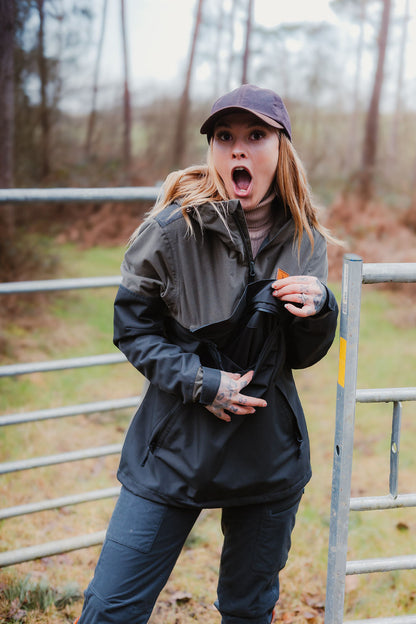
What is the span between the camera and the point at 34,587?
7.81 feet

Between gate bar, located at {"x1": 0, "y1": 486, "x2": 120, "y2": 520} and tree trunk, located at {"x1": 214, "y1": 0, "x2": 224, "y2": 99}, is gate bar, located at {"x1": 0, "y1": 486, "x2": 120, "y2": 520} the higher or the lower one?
the lower one

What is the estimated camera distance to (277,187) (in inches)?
66.4

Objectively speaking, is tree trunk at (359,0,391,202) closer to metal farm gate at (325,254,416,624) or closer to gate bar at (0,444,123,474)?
gate bar at (0,444,123,474)

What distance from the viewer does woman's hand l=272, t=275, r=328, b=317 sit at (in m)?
1.49

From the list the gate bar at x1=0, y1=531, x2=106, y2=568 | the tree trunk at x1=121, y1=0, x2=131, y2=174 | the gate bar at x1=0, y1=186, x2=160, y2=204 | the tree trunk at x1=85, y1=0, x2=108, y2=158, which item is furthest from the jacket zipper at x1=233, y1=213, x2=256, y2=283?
the tree trunk at x1=121, y1=0, x2=131, y2=174

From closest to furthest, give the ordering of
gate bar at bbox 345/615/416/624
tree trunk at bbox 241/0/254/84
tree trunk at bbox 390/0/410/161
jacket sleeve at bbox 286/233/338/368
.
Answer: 1. jacket sleeve at bbox 286/233/338/368
2. gate bar at bbox 345/615/416/624
3. tree trunk at bbox 241/0/254/84
4. tree trunk at bbox 390/0/410/161

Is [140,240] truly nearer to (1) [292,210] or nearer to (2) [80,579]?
(1) [292,210]

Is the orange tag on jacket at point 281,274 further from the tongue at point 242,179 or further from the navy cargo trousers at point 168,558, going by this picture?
the navy cargo trousers at point 168,558

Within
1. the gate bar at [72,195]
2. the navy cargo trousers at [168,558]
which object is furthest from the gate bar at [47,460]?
the gate bar at [72,195]

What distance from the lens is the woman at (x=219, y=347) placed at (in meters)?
1.51

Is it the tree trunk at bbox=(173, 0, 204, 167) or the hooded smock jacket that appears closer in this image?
the hooded smock jacket

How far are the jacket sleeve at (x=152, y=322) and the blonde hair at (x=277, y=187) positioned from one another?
5.2 inches

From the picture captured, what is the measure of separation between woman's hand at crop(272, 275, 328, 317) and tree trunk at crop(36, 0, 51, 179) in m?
6.69

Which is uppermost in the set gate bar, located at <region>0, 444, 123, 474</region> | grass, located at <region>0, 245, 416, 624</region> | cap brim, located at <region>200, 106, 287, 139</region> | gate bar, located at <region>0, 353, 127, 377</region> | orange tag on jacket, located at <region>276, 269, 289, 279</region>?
cap brim, located at <region>200, 106, 287, 139</region>
